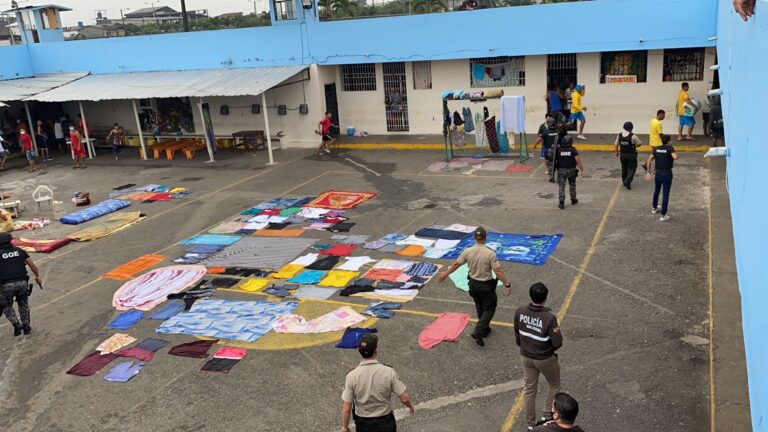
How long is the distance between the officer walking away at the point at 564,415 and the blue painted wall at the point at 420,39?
18.4 metres

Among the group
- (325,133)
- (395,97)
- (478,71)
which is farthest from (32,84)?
(478,71)

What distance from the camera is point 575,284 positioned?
10477mm

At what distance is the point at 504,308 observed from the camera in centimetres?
983

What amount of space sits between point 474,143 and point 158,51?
1528cm

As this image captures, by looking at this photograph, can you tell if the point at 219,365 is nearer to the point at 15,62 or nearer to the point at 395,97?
the point at 395,97

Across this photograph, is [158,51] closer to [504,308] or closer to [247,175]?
[247,175]

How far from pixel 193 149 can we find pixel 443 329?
1968cm

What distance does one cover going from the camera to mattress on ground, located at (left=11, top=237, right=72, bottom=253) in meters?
14.9

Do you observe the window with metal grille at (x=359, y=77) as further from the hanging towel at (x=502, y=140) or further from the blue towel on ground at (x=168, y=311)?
the blue towel on ground at (x=168, y=311)

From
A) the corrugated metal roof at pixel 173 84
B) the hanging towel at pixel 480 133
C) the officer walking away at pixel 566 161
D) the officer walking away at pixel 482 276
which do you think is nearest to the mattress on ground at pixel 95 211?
the corrugated metal roof at pixel 173 84

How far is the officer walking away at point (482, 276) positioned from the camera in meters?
8.30

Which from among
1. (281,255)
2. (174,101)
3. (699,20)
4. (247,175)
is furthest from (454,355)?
(174,101)

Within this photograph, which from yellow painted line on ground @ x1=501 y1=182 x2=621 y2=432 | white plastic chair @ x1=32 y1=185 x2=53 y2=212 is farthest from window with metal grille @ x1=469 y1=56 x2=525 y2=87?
white plastic chair @ x1=32 y1=185 x2=53 y2=212

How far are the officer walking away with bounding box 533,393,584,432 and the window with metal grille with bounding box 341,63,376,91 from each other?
22.3 metres
